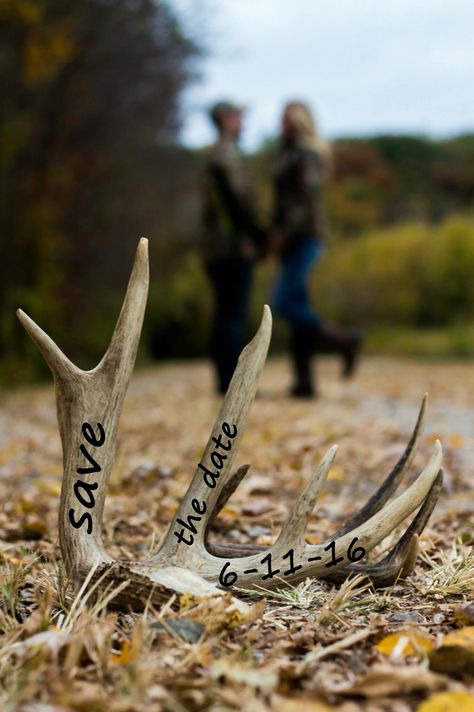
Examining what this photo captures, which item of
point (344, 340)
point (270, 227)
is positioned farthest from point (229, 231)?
point (344, 340)

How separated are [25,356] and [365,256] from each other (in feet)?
26.1

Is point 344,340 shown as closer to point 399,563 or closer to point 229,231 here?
point 229,231

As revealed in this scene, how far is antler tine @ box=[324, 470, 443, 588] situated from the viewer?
1.81 metres

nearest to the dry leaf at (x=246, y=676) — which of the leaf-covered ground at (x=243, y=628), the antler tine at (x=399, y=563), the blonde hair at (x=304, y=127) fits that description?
the leaf-covered ground at (x=243, y=628)

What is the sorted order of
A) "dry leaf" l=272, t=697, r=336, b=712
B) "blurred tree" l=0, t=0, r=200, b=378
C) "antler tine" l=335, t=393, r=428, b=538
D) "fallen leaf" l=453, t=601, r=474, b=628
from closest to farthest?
"dry leaf" l=272, t=697, r=336, b=712 → "fallen leaf" l=453, t=601, r=474, b=628 → "antler tine" l=335, t=393, r=428, b=538 → "blurred tree" l=0, t=0, r=200, b=378

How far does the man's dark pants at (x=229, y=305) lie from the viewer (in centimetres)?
617

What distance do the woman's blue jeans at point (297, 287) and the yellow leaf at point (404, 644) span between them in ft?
15.5

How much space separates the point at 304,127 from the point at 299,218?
0.62 meters

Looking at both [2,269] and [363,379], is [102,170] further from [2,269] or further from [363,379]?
[363,379]

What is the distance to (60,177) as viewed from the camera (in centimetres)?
996

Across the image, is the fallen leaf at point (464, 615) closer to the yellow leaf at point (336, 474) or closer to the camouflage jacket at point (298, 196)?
the yellow leaf at point (336, 474)

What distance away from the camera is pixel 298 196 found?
6113mm

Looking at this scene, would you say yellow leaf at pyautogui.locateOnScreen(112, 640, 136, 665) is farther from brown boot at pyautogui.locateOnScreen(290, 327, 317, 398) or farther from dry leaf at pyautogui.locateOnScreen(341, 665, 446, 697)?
brown boot at pyautogui.locateOnScreen(290, 327, 317, 398)

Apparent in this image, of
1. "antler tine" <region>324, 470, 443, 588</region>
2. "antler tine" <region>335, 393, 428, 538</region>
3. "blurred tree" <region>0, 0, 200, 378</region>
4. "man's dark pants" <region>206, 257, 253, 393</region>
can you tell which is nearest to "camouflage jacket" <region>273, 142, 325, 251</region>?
"man's dark pants" <region>206, 257, 253, 393</region>
